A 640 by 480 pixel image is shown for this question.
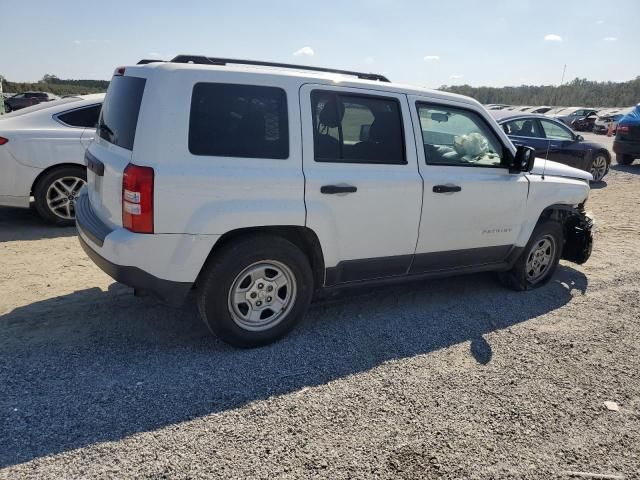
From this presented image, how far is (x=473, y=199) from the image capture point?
443cm

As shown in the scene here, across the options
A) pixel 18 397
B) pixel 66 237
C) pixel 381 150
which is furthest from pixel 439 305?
pixel 66 237

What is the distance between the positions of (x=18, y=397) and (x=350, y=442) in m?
1.98

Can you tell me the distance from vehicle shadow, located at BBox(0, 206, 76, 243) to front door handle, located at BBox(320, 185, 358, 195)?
4105mm

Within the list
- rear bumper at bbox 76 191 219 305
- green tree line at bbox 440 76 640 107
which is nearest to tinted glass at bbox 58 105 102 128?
rear bumper at bbox 76 191 219 305

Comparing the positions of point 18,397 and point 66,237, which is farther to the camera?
point 66,237

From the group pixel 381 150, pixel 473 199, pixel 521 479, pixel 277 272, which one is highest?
pixel 381 150

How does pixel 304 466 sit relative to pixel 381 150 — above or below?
below

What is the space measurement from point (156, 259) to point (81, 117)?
14.1ft

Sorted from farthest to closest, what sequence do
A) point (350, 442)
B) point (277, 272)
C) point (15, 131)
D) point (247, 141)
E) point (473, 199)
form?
point (15, 131) < point (473, 199) < point (277, 272) < point (247, 141) < point (350, 442)

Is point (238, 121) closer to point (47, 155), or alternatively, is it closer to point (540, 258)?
point (540, 258)

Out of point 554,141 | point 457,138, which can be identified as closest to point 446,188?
point 457,138

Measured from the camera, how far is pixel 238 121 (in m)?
3.38

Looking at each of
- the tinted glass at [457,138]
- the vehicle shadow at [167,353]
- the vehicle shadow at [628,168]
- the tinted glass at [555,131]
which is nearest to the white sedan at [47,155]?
the vehicle shadow at [167,353]

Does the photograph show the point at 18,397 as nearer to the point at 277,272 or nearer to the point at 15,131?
the point at 277,272
